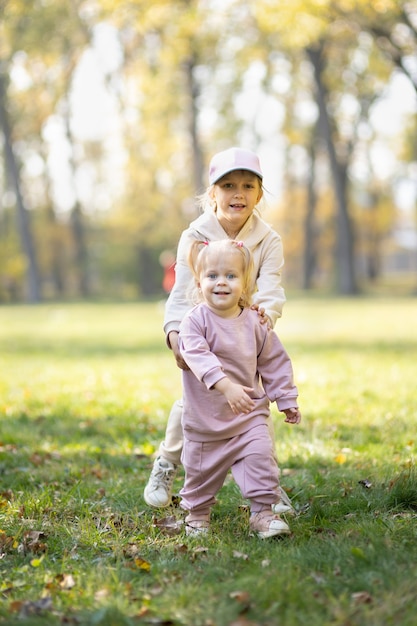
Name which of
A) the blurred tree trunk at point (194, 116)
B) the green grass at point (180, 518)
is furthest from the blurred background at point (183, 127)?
the green grass at point (180, 518)

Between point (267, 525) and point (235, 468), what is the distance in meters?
0.31

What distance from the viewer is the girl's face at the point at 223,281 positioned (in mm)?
3875

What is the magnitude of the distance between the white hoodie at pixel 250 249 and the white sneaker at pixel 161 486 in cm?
79

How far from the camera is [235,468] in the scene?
390 centimetres

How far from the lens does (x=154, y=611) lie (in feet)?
9.55

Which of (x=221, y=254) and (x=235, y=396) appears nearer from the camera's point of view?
(x=235, y=396)

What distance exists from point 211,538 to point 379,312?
17.9 meters

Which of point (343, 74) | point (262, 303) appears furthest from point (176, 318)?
point (343, 74)

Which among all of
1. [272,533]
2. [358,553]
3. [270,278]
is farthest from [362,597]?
[270,278]

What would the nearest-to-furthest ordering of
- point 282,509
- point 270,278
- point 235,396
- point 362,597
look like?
point 362,597 < point 235,396 < point 282,509 < point 270,278

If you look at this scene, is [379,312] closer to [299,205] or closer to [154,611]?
[154,611]

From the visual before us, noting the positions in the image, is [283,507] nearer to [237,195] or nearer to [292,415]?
[292,415]

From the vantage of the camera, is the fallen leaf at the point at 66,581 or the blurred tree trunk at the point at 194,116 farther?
the blurred tree trunk at the point at 194,116

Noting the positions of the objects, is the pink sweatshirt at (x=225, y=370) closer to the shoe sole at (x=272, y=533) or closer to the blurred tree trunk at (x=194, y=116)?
the shoe sole at (x=272, y=533)
